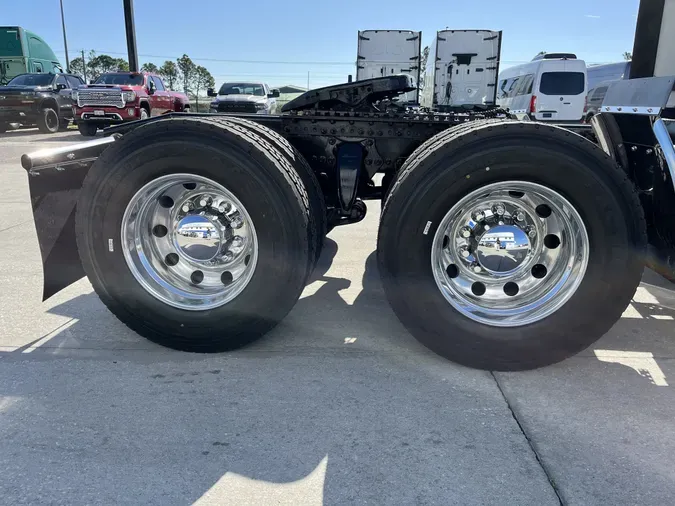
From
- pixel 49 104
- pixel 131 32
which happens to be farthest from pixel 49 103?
pixel 131 32

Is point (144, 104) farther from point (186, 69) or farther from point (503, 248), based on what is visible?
point (186, 69)

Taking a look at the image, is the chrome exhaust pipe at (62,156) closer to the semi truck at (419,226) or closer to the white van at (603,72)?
the semi truck at (419,226)

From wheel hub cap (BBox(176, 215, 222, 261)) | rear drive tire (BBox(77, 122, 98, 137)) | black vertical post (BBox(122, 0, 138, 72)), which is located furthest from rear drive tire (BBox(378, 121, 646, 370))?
black vertical post (BBox(122, 0, 138, 72))

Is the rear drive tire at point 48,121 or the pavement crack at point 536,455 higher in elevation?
the rear drive tire at point 48,121

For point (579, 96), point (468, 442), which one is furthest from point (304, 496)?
point (579, 96)

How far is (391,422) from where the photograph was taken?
7.99 feet

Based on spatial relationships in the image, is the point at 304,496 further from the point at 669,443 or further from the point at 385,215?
the point at 669,443

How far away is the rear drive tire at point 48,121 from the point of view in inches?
755

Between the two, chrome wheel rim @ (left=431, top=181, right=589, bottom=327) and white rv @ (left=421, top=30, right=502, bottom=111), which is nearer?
chrome wheel rim @ (left=431, top=181, right=589, bottom=327)

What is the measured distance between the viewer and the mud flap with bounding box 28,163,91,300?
308 cm

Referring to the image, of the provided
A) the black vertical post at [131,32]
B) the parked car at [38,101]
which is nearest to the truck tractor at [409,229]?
the parked car at [38,101]

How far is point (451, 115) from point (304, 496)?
2.60 m

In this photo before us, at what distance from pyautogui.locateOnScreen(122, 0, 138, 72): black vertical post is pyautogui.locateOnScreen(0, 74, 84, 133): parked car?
2.72 metres

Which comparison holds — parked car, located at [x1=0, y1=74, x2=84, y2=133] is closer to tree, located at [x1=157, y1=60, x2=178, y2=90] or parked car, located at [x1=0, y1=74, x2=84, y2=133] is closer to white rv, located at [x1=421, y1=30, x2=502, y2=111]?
white rv, located at [x1=421, y1=30, x2=502, y2=111]
